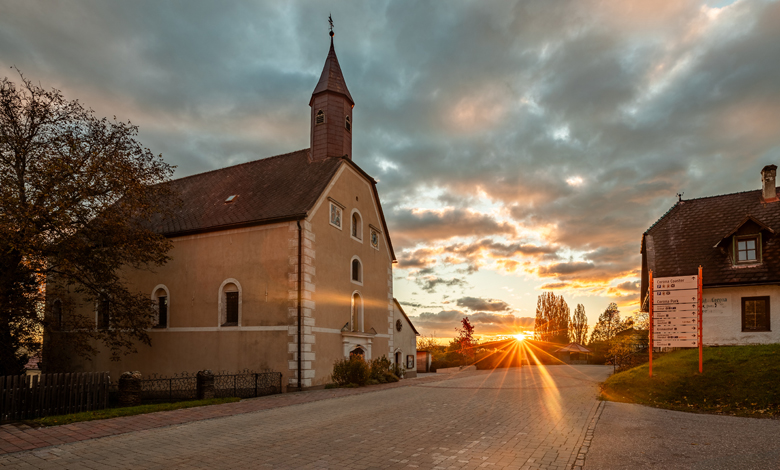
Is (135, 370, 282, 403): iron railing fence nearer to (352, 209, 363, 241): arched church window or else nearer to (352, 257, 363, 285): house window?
(352, 257, 363, 285): house window

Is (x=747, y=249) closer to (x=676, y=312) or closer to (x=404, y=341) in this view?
(x=676, y=312)

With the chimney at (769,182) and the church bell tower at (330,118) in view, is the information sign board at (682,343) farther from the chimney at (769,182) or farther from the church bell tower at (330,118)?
the church bell tower at (330,118)

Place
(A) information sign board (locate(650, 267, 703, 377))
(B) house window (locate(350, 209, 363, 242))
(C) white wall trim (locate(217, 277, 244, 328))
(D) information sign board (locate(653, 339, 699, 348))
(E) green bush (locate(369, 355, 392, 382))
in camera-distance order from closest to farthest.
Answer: (D) information sign board (locate(653, 339, 699, 348)), (A) information sign board (locate(650, 267, 703, 377)), (C) white wall trim (locate(217, 277, 244, 328)), (E) green bush (locate(369, 355, 392, 382)), (B) house window (locate(350, 209, 363, 242))

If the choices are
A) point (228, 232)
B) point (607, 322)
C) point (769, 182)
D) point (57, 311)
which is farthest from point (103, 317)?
point (607, 322)

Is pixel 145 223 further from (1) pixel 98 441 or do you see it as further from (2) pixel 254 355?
(1) pixel 98 441

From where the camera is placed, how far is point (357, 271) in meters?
24.9

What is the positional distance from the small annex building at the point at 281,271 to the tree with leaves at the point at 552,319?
45.8 m

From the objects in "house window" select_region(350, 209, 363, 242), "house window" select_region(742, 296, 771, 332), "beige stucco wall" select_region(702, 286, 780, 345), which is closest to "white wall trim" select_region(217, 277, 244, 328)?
"house window" select_region(350, 209, 363, 242)

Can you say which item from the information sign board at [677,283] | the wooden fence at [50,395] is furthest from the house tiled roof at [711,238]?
the wooden fence at [50,395]

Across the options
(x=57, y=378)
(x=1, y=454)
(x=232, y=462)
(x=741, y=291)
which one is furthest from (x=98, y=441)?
(x=741, y=291)

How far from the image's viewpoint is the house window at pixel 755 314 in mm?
20719

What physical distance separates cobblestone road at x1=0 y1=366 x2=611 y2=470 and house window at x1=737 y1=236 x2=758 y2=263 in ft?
44.2

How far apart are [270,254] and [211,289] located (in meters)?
3.46

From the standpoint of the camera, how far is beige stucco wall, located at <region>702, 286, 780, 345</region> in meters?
20.4
